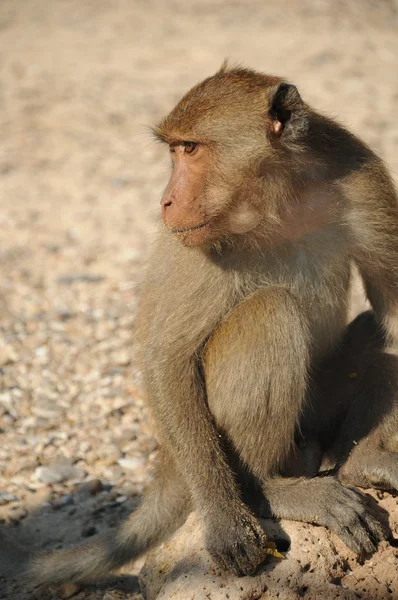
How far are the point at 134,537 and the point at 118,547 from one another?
9 centimetres

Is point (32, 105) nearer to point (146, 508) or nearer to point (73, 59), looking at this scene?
point (73, 59)

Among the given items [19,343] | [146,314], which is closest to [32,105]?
[19,343]

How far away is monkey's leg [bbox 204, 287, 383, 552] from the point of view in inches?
139

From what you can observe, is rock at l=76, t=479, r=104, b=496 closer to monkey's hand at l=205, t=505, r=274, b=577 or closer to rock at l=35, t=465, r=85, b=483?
rock at l=35, t=465, r=85, b=483

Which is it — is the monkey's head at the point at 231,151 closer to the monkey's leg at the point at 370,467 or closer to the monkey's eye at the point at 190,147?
the monkey's eye at the point at 190,147

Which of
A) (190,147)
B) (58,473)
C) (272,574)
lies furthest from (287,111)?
(58,473)

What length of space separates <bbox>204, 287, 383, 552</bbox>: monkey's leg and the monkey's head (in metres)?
0.37

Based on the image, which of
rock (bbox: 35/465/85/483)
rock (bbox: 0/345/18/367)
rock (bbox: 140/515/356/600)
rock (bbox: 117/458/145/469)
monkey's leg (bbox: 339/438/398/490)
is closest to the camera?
rock (bbox: 140/515/356/600)

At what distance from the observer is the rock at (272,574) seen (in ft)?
10.9

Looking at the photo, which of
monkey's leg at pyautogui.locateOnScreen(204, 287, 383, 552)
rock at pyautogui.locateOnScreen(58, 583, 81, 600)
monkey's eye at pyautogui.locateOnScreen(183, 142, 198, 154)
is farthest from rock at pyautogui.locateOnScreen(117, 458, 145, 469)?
monkey's eye at pyautogui.locateOnScreen(183, 142, 198, 154)

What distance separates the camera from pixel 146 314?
4.10m

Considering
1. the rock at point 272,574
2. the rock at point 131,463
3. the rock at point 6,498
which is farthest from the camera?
the rock at point 131,463

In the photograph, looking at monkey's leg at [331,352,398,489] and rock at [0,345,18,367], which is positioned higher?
monkey's leg at [331,352,398,489]

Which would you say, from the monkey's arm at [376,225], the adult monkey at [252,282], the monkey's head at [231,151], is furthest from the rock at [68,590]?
the monkey's arm at [376,225]
